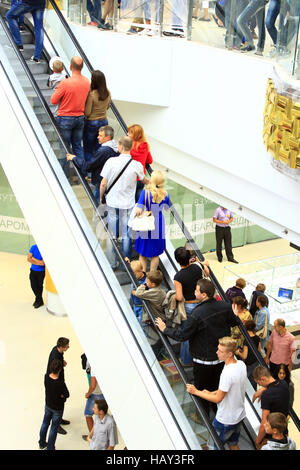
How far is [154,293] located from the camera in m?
6.52

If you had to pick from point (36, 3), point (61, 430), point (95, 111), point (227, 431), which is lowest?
point (61, 430)

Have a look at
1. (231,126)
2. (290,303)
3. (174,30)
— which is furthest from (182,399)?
(290,303)

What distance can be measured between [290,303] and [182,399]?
6.97 meters

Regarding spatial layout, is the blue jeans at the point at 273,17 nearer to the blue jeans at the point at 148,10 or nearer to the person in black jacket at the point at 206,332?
the blue jeans at the point at 148,10

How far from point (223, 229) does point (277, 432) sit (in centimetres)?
1155

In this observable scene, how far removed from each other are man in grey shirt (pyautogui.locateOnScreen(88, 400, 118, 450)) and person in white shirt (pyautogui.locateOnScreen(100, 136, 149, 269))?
6.66 feet

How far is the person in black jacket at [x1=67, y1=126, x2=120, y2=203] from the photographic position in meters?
7.46

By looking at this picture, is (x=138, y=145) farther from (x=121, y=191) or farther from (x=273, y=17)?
(x=273, y=17)

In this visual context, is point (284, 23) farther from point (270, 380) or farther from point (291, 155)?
point (270, 380)

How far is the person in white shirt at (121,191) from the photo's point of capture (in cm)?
716

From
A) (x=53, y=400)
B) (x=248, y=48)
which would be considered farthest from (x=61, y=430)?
(x=248, y=48)

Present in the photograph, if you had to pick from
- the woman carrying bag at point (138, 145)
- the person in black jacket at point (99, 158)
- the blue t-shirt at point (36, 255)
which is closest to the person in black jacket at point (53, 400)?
the person in black jacket at point (99, 158)

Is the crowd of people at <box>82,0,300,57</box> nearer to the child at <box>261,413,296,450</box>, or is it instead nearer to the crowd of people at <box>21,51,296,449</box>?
the crowd of people at <box>21,51,296,449</box>

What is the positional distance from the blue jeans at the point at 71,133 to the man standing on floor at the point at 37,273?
5416mm
